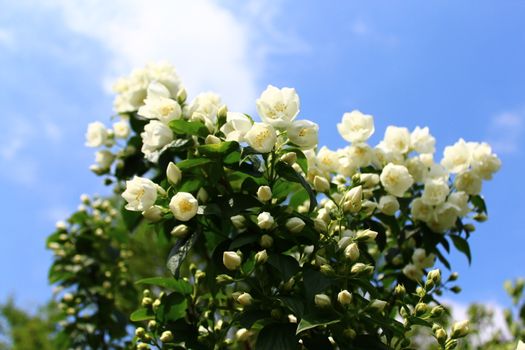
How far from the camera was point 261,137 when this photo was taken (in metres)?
2.24

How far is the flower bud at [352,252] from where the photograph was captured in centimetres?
215

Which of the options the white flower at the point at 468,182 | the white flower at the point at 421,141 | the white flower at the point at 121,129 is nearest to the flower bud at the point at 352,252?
the white flower at the point at 421,141

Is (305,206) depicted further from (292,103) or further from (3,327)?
(3,327)

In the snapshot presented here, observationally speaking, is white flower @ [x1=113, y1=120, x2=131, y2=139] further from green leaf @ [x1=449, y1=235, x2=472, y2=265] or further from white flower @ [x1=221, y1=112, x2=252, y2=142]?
green leaf @ [x1=449, y1=235, x2=472, y2=265]

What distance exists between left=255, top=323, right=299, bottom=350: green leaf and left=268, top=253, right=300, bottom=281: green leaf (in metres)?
0.18

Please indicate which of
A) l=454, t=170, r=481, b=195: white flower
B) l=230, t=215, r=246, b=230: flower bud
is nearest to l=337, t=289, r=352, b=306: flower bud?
l=230, t=215, r=246, b=230: flower bud

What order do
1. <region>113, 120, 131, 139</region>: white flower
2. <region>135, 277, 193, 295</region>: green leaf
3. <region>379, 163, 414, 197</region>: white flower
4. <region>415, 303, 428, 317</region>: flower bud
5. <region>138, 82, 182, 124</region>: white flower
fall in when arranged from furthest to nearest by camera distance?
<region>113, 120, 131, 139</region>: white flower → <region>379, 163, 414, 197</region>: white flower → <region>138, 82, 182, 124</region>: white flower → <region>135, 277, 193, 295</region>: green leaf → <region>415, 303, 428, 317</region>: flower bud

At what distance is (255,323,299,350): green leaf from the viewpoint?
2.07m

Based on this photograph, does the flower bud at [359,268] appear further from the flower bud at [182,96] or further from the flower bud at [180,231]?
the flower bud at [182,96]

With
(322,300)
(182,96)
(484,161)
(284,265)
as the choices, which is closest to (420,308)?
(322,300)

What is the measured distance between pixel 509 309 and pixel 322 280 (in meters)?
3.02

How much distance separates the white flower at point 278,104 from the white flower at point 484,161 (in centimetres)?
131

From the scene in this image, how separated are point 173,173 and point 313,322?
31.2 inches

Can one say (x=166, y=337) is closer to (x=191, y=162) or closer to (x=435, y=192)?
(x=191, y=162)
